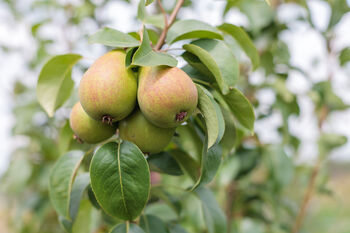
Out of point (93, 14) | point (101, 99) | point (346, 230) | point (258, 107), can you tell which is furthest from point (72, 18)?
point (346, 230)

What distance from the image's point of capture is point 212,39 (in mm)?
733

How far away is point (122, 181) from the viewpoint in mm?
623

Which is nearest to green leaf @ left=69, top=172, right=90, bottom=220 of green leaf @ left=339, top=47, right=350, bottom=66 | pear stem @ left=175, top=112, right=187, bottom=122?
pear stem @ left=175, top=112, right=187, bottom=122

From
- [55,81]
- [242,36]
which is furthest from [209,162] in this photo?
[55,81]

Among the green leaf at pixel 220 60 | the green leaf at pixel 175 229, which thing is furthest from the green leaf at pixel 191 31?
the green leaf at pixel 175 229

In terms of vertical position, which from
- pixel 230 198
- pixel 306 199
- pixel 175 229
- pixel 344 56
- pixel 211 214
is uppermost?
pixel 344 56

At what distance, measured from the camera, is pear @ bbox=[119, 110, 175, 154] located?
630mm

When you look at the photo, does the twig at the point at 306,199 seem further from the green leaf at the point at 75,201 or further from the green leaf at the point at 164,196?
the green leaf at the point at 75,201

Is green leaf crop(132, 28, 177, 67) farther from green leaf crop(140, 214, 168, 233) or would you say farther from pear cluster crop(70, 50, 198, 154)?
green leaf crop(140, 214, 168, 233)

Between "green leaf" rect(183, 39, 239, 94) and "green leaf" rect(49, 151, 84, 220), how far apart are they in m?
0.37

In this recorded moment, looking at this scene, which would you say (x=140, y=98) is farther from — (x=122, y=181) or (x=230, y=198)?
(x=230, y=198)

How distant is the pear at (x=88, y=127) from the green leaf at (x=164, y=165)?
0.14 meters

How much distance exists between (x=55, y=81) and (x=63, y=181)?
0.24m

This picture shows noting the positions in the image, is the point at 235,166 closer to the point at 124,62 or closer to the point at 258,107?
the point at 258,107
